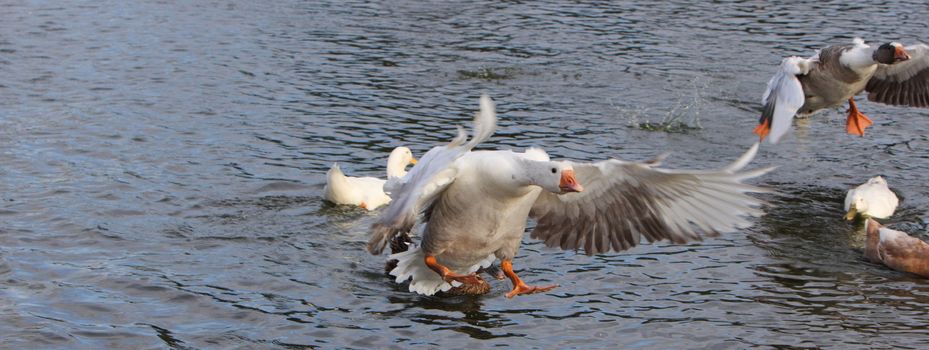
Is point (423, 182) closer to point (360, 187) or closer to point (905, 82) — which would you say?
point (360, 187)

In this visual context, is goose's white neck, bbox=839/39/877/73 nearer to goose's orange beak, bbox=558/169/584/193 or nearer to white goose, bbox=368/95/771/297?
white goose, bbox=368/95/771/297

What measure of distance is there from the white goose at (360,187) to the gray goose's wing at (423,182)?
9.86 ft

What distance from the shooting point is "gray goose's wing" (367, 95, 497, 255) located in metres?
7.17

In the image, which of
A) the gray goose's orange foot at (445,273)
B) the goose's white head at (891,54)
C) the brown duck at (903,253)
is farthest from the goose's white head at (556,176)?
the goose's white head at (891,54)

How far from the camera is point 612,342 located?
8094mm

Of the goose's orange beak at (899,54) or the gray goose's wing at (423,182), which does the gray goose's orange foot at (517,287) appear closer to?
the gray goose's wing at (423,182)

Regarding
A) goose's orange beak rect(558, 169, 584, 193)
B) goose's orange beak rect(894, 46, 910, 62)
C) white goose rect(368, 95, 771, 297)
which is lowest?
white goose rect(368, 95, 771, 297)

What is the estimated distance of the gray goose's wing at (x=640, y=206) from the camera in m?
7.48

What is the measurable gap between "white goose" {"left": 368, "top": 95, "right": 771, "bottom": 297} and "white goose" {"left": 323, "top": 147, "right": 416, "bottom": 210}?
2.27 m

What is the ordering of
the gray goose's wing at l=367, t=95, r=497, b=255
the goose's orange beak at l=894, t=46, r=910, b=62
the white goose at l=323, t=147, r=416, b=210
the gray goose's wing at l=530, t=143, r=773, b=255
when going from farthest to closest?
the goose's orange beak at l=894, t=46, r=910, b=62, the white goose at l=323, t=147, r=416, b=210, the gray goose's wing at l=530, t=143, r=773, b=255, the gray goose's wing at l=367, t=95, r=497, b=255

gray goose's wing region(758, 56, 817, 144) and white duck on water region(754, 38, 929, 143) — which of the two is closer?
gray goose's wing region(758, 56, 817, 144)

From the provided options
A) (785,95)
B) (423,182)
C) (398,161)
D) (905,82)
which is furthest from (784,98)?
(423,182)

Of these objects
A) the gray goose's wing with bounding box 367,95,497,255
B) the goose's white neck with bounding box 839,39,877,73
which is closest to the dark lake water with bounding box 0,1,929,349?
the gray goose's wing with bounding box 367,95,497,255

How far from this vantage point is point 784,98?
1156 cm
